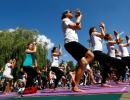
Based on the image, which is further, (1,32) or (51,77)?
(1,32)

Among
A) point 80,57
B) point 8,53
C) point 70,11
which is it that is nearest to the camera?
point 80,57

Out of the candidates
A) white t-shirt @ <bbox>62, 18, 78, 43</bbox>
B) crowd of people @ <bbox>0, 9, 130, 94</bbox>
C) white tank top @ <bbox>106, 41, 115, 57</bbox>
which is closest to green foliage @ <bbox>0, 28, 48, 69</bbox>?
crowd of people @ <bbox>0, 9, 130, 94</bbox>

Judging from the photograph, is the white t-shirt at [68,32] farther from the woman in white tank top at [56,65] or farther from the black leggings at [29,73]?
the woman in white tank top at [56,65]

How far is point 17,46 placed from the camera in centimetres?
4244

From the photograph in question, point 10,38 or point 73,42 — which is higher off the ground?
point 10,38

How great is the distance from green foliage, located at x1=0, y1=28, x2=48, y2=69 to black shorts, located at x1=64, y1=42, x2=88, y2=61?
32.1m

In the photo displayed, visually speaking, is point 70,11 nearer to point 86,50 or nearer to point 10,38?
point 86,50

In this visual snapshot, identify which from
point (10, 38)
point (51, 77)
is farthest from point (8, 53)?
point (51, 77)

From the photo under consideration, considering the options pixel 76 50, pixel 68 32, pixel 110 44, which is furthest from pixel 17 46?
pixel 76 50

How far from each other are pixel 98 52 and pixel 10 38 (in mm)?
34471

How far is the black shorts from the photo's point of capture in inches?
327

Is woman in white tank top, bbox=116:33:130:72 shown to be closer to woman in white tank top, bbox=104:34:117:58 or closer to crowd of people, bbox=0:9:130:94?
crowd of people, bbox=0:9:130:94

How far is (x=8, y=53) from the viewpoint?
42.2 metres

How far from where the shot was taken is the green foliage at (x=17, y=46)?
1639 inches
